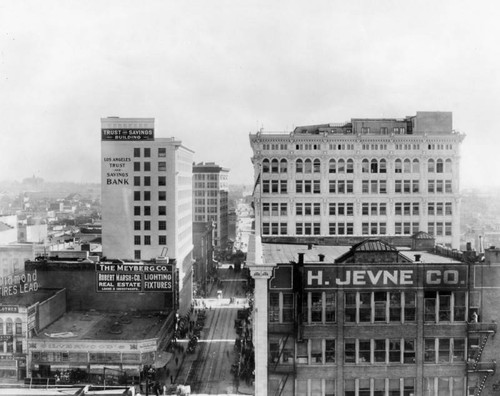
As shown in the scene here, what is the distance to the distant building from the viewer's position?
3316 centimetres

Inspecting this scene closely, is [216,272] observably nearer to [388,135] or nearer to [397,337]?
[388,135]

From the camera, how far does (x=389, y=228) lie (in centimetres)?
8225

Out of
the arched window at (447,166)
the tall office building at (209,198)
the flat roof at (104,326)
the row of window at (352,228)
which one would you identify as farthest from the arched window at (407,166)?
the tall office building at (209,198)

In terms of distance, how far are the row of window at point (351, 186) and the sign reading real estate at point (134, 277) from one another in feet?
68.3

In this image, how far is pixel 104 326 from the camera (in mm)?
61219

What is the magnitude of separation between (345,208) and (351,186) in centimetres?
329

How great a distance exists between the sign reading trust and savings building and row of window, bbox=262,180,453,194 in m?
19.4

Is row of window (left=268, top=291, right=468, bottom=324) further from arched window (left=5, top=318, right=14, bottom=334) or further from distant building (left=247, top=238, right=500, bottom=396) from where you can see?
arched window (left=5, top=318, right=14, bottom=334)

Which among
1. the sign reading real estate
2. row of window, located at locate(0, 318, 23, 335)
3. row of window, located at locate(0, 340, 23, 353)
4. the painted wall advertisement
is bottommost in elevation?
row of window, located at locate(0, 340, 23, 353)

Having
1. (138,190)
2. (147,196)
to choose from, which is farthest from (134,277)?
(138,190)

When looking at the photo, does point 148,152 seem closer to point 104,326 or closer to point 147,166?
point 147,166

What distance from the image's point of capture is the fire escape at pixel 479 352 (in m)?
33.2

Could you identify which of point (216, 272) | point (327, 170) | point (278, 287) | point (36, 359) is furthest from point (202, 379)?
point (216, 272)

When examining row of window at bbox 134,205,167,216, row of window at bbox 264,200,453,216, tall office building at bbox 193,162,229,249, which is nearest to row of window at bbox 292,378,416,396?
row of window at bbox 264,200,453,216
